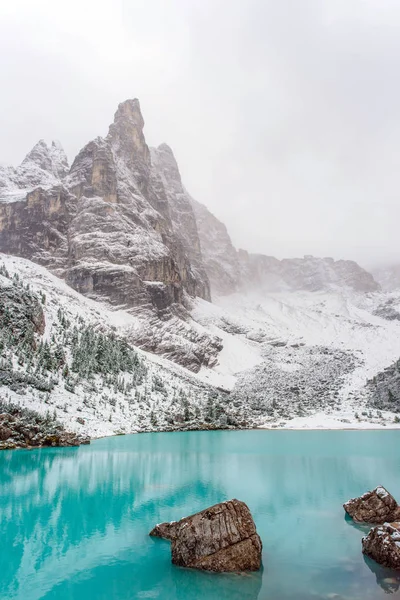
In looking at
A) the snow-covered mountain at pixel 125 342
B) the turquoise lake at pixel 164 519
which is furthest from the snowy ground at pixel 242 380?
the turquoise lake at pixel 164 519

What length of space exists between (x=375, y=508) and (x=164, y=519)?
→ 1033 cm

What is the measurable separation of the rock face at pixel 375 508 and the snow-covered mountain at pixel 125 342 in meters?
45.3

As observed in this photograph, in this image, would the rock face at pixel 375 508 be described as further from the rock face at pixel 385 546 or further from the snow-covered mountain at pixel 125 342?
the snow-covered mountain at pixel 125 342

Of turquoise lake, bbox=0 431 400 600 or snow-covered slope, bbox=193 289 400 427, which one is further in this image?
snow-covered slope, bbox=193 289 400 427

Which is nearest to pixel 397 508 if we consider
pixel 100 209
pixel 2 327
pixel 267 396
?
pixel 2 327

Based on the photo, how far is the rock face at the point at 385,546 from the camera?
14106 millimetres

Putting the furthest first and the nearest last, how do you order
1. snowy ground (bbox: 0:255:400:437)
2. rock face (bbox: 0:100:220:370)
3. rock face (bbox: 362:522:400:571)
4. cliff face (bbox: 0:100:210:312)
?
cliff face (bbox: 0:100:210:312)
rock face (bbox: 0:100:220:370)
snowy ground (bbox: 0:255:400:437)
rock face (bbox: 362:522:400:571)

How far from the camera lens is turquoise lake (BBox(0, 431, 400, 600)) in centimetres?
1292

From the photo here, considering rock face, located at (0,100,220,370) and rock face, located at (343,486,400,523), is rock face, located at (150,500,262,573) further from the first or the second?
rock face, located at (0,100,220,370)

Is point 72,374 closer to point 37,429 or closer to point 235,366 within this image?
point 37,429

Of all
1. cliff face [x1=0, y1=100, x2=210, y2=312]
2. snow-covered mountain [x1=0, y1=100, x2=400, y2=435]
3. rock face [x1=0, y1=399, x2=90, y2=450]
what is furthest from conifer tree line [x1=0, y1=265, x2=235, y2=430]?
cliff face [x1=0, y1=100, x2=210, y2=312]

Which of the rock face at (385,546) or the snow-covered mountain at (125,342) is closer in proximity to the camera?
the rock face at (385,546)

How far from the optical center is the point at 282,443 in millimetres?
57562

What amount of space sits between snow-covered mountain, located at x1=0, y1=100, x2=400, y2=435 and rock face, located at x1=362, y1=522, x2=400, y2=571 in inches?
1927
